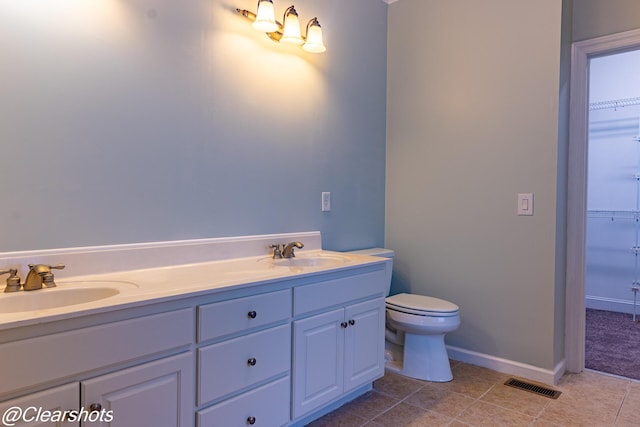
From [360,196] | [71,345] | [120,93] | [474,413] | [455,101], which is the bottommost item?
[474,413]

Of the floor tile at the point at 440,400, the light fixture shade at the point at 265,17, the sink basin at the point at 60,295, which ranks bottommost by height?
the floor tile at the point at 440,400

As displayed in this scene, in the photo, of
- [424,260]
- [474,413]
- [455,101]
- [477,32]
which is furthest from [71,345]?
[477,32]

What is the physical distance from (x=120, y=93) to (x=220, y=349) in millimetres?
1080

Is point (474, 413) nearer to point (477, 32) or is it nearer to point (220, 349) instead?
point (220, 349)

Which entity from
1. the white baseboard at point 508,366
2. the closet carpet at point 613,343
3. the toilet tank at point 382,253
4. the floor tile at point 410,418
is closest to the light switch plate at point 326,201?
the toilet tank at point 382,253

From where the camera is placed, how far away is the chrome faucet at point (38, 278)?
1327 mm

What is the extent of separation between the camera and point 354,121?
2758 mm

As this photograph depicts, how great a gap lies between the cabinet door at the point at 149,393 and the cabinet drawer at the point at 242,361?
0.06 meters

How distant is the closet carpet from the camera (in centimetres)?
264

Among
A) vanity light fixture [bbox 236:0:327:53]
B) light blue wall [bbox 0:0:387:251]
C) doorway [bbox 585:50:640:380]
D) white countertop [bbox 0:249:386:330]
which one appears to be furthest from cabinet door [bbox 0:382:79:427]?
doorway [bbox 585:50:640:380]

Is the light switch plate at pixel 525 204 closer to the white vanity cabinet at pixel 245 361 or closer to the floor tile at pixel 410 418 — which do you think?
the floor tile at pixel 410 418

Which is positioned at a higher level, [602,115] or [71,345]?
[602,115]

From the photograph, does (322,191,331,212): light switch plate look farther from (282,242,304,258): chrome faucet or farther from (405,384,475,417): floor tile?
(405,384,475,417): floor tile

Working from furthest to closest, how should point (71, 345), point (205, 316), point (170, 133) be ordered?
point (170, 133), point (205, 316), point (71, 345)
